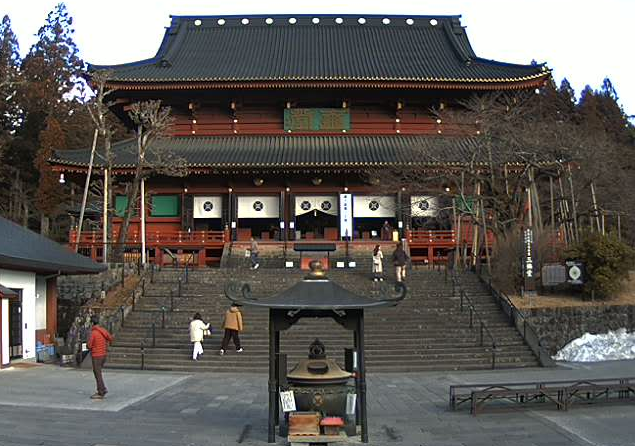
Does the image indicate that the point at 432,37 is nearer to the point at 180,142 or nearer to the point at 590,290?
the point at 180,142

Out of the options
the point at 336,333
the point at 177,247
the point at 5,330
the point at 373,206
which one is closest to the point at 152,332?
the point at 5,330

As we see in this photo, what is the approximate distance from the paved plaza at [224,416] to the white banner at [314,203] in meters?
17.0

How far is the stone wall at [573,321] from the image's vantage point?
2102 cm

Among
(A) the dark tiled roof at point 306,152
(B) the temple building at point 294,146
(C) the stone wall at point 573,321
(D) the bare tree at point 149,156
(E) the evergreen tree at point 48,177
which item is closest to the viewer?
(C) the stone wall at point 573,321

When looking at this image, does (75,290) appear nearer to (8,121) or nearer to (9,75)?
(9,75)

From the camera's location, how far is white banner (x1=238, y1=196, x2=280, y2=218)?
33.0 meters

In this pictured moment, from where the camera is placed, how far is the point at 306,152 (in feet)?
105

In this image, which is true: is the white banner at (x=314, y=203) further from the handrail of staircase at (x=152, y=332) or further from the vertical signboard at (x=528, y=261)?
the vertical signboard at (x=528, y=261)

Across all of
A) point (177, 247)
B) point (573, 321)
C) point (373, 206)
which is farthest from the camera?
point (373, 206)

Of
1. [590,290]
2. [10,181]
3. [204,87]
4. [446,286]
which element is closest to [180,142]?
[204,87]

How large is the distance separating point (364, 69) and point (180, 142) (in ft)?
34.9

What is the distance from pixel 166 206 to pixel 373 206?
34.8 ft

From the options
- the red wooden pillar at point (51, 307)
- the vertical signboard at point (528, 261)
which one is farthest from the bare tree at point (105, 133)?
the vertical signboard at point (528, 261)

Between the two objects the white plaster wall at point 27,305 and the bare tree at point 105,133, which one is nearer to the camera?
the white plaster wall at point 27,305
